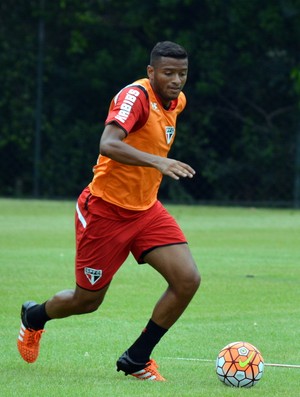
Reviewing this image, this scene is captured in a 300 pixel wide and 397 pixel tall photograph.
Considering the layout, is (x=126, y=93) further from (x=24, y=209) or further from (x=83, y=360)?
(x=24, y=209)

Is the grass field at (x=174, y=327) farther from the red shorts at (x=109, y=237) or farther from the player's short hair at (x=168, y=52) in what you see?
the player's short hair at (x=168, y=52)

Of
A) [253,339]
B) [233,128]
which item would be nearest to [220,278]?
[253,339]

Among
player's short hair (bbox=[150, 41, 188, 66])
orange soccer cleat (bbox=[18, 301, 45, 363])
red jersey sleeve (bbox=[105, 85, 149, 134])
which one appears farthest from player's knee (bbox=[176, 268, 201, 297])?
player's short hair (bbox=[150, 41, 188, 66])

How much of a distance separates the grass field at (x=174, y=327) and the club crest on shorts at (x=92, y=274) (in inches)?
24.1

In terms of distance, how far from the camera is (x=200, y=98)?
26.5 m

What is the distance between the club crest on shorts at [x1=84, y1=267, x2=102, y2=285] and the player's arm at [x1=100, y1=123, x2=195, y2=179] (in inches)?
34.1

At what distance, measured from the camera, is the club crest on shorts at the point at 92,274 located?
744 cm

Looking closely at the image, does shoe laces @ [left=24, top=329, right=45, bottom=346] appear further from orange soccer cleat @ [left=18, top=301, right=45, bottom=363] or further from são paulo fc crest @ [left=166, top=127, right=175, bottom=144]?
são paulo fc crest @ [left=166, top=127, right=175, bottom=144]

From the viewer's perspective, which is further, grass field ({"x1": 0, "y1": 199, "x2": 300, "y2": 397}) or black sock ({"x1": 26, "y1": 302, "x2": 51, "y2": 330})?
black sock ({"x1": 26, "y1": 302, "x2": 51, "y2": 330})

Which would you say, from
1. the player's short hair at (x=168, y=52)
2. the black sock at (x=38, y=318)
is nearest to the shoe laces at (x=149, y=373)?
the black sock at (x=38, y=318)

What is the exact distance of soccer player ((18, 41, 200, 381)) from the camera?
A: 7.33 meters

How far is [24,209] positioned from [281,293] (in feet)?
41.0

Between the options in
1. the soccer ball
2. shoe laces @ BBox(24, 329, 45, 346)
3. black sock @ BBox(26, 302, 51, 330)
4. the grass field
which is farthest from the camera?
black sock @ BBox(26, 302, 51, 330)

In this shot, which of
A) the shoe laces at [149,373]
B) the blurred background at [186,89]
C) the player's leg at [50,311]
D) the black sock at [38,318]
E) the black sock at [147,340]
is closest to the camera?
the shoe laces at [149,373]
